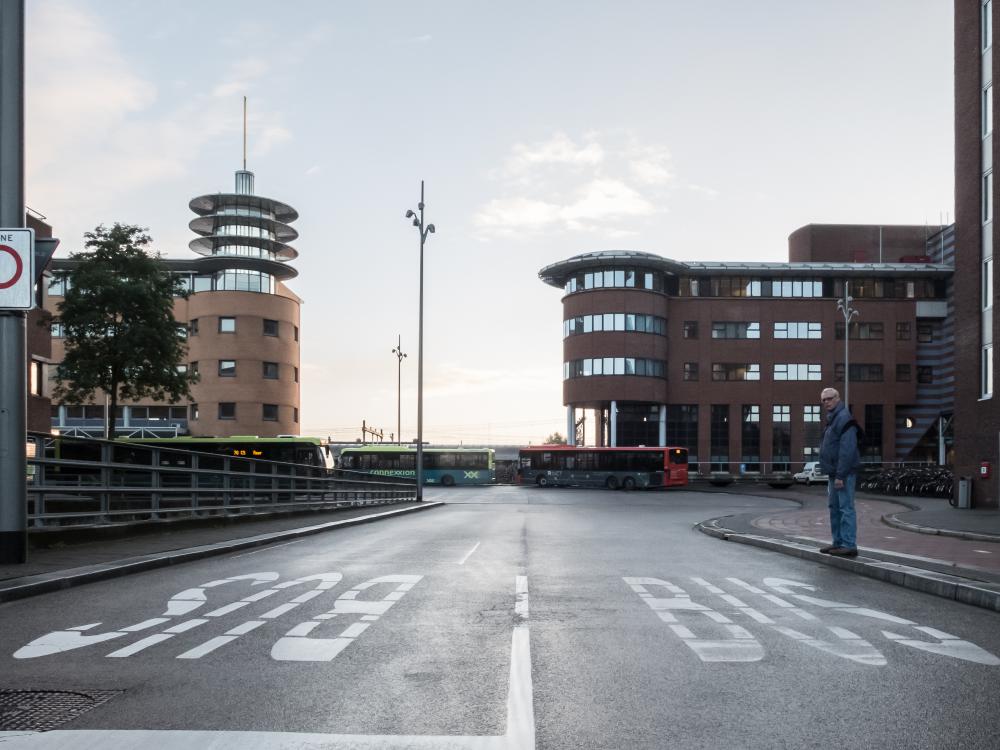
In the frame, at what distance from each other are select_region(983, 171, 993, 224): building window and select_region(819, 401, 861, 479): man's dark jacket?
23346 millimetres

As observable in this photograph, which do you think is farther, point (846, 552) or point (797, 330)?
point (797, 330)

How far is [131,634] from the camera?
6.46 metres

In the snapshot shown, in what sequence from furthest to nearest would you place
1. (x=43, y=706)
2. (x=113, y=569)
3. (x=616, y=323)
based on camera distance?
(x=616, y=323)
(x=113, y=569)
(x=43, y=706)

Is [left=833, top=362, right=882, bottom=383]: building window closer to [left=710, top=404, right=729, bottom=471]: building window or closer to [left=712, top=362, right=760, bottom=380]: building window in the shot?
[left=712, top=362, right=760, bottom=380]: building window

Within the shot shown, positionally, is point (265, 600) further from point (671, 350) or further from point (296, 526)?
point (671, 350)

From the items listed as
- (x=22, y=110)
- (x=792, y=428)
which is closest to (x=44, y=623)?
(x=22, y=110)

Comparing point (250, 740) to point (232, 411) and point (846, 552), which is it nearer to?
point (846, 552)

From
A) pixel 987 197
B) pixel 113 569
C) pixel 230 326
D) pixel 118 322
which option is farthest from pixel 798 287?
pixel 113 569

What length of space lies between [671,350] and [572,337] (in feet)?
26.4

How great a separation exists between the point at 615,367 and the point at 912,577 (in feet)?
197

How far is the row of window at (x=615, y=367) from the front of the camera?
69.1m

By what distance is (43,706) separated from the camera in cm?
455

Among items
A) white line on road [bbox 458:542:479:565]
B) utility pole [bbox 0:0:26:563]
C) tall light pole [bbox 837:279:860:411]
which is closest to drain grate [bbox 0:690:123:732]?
utility pole [bbox 0:0:26:563]

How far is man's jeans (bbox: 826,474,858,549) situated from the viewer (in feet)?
37.1
